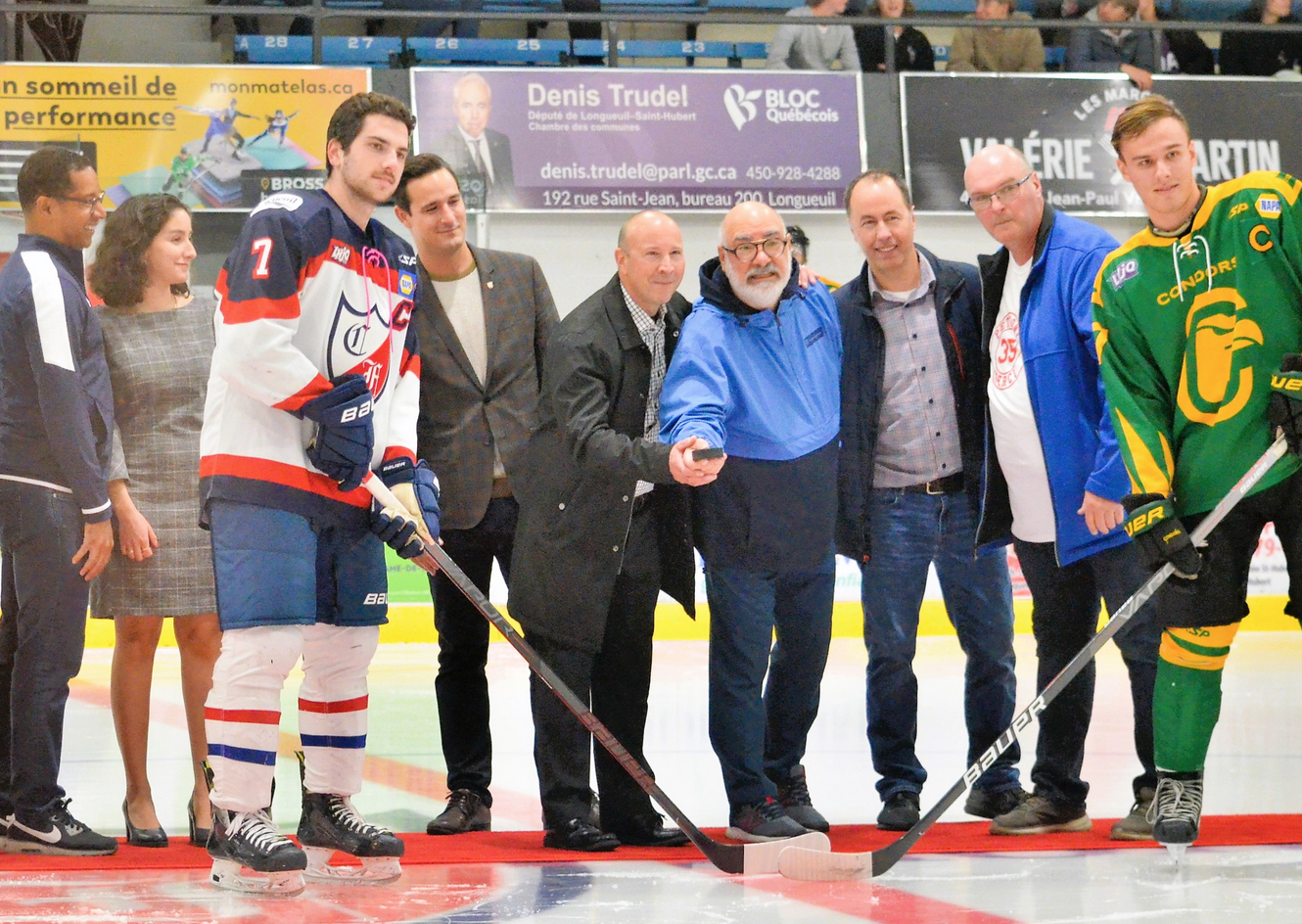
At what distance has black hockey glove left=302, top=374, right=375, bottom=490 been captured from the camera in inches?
102

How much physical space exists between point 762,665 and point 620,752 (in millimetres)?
406

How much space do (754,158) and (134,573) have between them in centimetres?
635

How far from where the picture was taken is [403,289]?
2.85 meters

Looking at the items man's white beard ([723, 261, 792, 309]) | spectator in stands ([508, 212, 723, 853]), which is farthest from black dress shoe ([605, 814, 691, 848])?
man's white beard ([723, 261, 792, 309])

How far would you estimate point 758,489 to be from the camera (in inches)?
125

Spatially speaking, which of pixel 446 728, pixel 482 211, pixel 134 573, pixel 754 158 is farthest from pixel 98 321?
pixel 754 158

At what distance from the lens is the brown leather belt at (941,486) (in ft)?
11.3

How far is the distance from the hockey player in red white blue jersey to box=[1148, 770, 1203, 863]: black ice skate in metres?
1.49

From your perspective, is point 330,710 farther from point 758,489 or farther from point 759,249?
point 759,249

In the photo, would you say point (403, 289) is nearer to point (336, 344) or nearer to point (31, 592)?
point (336, 344)

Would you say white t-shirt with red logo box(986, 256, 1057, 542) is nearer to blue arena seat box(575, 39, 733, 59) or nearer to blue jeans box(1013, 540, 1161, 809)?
blue jeans box(1013, 540, 1161, 809)

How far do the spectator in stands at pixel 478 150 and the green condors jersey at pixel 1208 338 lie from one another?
20.4 feet

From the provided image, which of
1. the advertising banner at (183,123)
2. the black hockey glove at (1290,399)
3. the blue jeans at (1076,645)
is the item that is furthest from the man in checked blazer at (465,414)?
the advertising banner at (183,123)

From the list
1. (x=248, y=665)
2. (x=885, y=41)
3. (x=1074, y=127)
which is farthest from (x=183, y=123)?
(x=248, y=665)
